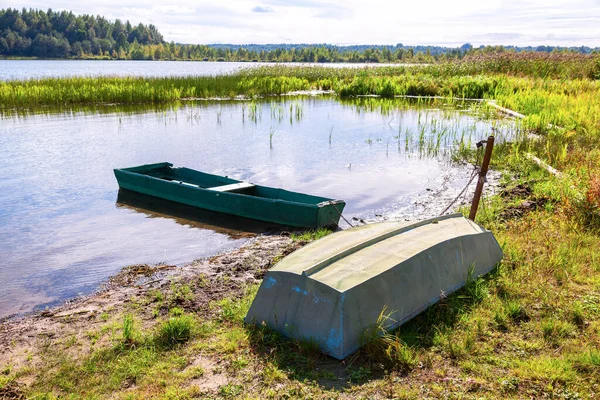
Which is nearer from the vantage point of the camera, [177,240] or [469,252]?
[469,252]

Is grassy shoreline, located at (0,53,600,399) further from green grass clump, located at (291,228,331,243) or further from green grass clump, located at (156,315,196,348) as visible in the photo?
green grass clump, located at (291,228,331,243)

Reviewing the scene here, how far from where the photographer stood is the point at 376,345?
5133mm

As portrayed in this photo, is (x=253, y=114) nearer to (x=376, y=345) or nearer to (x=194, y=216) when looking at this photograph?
(x=194, y=216)

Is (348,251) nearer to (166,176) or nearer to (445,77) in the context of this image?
(166,176)

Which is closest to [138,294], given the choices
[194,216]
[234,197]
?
[234,197]

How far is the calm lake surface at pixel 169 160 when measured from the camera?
9.92 meters

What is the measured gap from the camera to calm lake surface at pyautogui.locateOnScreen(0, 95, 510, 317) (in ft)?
32.6

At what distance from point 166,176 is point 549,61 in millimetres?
29788

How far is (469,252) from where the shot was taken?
6.66 m

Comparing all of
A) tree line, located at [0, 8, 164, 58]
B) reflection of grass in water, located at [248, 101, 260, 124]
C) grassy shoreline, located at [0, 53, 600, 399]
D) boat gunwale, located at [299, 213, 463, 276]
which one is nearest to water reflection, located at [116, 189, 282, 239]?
grassy shoreline, located at [0, 53, 600, 399]

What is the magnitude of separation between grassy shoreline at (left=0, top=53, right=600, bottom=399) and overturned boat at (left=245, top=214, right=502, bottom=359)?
20 centimetres

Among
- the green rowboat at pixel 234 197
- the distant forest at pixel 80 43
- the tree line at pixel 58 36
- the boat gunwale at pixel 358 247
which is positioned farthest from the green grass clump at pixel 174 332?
the tree line at pixel 58 36

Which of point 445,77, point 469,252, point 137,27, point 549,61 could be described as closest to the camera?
point 469,252

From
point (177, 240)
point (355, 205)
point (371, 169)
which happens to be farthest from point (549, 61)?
point (177, 240)
